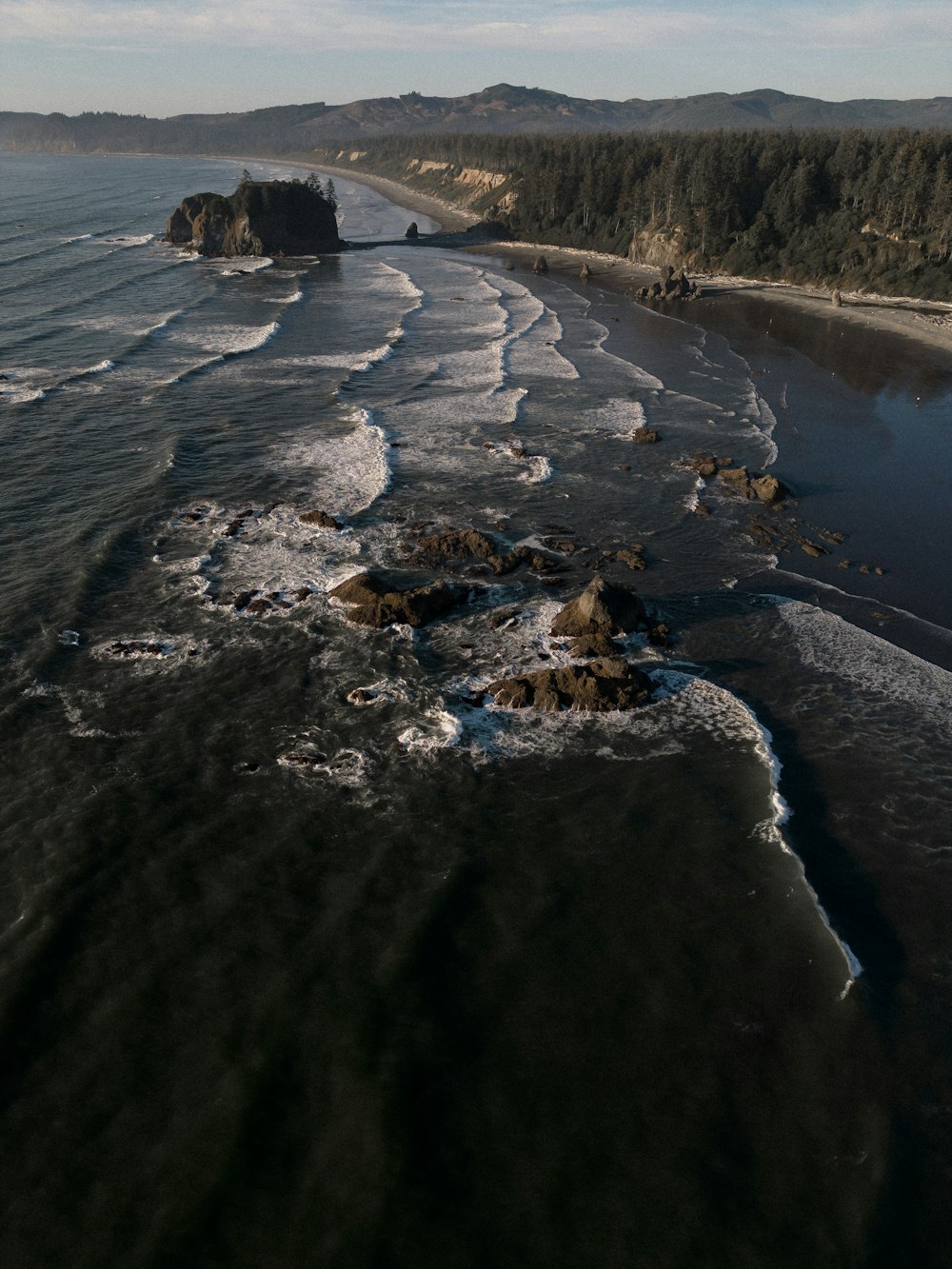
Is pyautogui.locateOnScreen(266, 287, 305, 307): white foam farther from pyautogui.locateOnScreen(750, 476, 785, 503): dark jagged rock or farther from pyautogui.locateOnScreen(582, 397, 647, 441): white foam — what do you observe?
pyautogui.locateOnScreen(750, 476, 785, 503): dark jagged rock

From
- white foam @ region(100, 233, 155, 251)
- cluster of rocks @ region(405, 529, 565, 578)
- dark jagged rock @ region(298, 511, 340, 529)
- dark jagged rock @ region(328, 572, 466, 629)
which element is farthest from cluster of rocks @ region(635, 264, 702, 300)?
dark jagged rock @ region(328, 572, 466, 629)

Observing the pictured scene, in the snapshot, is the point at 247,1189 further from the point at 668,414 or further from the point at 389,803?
the point at 668,414

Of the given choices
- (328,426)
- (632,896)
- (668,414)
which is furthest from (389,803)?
(668,414)

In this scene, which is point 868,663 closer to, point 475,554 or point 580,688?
point 580,688

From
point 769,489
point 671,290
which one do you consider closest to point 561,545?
point 769,489

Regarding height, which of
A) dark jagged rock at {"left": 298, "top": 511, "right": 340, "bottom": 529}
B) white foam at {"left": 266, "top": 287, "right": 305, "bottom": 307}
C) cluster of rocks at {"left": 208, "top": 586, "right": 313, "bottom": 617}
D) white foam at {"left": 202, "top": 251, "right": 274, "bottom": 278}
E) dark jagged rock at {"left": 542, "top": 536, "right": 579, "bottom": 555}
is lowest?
dark jagged rock at {"left": 542, "top": 536, "right": 579, "bottom": 555}

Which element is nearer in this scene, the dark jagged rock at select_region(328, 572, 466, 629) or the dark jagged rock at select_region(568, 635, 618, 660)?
the dark jagged rock at select_region(568, 635, 618, 660)

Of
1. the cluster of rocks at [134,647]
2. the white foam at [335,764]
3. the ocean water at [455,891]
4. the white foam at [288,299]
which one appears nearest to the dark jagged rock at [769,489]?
the ocean water at [455,891]

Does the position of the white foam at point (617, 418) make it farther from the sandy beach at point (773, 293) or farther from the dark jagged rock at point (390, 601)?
the sandy beach at point (773, 293)
